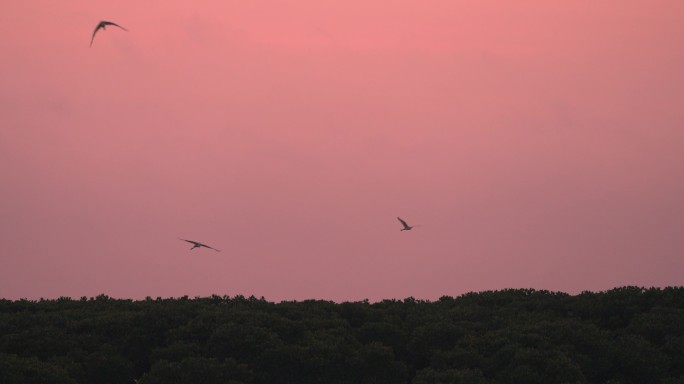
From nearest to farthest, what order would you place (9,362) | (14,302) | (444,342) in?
1. (9,362)
2. (444,342)
3. (14,302)

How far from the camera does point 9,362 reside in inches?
1457

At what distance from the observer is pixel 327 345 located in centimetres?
4103

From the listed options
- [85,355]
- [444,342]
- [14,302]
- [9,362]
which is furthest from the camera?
[14,302]

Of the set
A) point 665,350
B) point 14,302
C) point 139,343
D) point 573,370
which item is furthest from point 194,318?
point 665,350

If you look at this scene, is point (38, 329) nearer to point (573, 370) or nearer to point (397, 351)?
point (397, 351)

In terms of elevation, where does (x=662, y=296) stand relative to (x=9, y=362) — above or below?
above

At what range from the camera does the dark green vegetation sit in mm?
39125

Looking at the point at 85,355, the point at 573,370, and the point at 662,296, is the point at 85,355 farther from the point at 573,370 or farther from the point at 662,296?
the point at 662,296

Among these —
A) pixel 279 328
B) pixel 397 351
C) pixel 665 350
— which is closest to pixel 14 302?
pixel 279 328

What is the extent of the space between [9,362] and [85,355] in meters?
4.15

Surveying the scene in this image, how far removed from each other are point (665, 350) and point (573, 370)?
20.4ft

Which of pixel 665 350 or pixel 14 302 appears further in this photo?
pixel 14 302

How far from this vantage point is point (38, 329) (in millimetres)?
41656

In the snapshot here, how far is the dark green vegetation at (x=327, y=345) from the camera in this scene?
3912 centimetres
